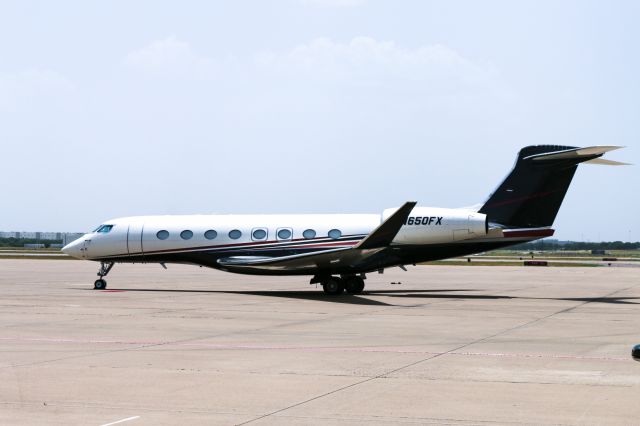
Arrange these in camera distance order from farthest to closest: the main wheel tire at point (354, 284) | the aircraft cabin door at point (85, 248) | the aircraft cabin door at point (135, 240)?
the aircraft cabin door at point (85, 248)
the aircraft cabin door at point (135, 240)
the main wheel tire at point (354, 284)

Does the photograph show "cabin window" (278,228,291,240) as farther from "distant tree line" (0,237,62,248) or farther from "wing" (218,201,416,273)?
"distant tree line" (0,237,62,248)

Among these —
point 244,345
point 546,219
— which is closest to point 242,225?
point 546,219

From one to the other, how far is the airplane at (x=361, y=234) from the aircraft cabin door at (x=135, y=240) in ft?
0.13

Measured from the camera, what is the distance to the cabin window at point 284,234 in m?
31.8

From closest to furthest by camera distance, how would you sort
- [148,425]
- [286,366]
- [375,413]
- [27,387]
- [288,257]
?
[148,425], [375,413], [27,387], [286,366], [288,257]

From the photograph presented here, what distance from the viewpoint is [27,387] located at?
10992 millimetres

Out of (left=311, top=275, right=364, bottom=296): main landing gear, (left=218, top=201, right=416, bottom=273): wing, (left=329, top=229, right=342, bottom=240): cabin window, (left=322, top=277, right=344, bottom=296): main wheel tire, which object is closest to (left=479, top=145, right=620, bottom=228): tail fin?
(left=218, top=201, right=416, bottom=273): wing

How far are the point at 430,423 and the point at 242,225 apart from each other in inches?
935

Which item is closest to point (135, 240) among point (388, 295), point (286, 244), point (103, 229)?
point (103, 229)

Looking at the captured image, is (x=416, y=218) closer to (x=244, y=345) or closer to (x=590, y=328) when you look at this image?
(x=590, y=328)

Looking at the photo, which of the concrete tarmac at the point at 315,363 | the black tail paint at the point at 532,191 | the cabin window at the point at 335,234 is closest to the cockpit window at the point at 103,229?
the concrete tarmac at the point at 315,363

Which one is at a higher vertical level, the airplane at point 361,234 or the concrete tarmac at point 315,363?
the airplane at point 361,234

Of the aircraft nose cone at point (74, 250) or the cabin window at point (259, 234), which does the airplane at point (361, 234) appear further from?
the aircraft nose cone at point (74, 250)

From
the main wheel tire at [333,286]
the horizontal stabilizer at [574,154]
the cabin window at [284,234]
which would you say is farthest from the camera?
the cabin window at [284,234]
